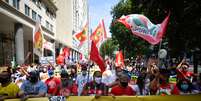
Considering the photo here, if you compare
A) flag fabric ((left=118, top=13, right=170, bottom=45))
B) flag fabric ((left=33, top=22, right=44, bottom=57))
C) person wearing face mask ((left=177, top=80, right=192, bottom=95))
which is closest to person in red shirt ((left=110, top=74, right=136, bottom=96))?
person wearing face mask ((left=177, top=80, right=192, bottom=95))

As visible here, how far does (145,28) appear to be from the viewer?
14547mm

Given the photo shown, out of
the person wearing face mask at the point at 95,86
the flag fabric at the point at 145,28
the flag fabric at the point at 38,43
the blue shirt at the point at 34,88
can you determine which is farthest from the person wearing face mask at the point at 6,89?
the flag fabric at the point at 38,43

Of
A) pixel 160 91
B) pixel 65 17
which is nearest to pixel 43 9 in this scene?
pixel 65 17

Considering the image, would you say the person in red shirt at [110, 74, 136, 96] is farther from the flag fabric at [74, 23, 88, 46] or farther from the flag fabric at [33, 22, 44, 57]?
the flag fabric at [74, 23, 88, 46]

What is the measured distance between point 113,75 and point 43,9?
4215 centimetres

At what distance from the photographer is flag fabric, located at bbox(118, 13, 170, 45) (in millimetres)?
14008

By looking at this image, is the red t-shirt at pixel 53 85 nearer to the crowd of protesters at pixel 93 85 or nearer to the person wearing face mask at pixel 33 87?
the crowd of protesters at pixel 93 85

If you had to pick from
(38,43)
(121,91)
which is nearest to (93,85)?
(121,91)

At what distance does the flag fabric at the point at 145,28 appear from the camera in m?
14.0

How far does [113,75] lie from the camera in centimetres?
1343

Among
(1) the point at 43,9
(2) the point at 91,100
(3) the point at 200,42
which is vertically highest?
(1) the point at 43,9

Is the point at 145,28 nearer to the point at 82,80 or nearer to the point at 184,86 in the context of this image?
the point at 82,80

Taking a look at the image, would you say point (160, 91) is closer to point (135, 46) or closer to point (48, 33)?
point (135, 46)

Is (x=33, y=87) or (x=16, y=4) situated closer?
(x=33, y=87)
